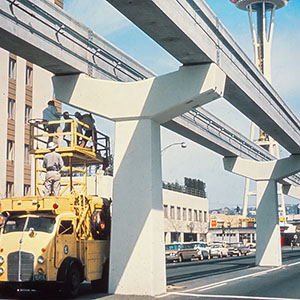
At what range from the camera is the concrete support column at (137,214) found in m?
17.8

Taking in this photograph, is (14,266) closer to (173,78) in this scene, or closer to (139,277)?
(139,277)

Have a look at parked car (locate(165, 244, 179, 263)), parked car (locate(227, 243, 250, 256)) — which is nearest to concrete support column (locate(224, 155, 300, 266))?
Answer: parked car (locate(165, 244, 179, 263))

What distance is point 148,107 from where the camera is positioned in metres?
18.6

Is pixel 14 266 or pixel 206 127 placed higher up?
pixel 206 127

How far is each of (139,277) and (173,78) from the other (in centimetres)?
657

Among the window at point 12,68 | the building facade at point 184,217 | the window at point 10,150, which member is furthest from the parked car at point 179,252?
the building facade at point 184,217

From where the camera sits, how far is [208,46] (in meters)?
18.3

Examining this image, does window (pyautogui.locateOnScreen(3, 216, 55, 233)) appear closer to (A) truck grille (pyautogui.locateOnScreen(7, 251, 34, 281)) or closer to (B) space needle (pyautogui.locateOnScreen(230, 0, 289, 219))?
(A) truck grille (pyautogui.locateOnScreen(7, 251, 34, 281))

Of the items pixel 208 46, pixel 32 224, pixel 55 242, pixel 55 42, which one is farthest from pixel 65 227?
pixel 208 46

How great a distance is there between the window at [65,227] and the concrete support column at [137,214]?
1.60m

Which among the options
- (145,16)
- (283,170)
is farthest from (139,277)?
(283,170)

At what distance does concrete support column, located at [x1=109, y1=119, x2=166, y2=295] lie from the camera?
58.5ft

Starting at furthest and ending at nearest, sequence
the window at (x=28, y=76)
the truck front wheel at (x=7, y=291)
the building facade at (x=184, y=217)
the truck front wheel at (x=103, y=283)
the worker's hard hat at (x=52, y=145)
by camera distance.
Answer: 1. the building facade at (x=184, y=217)
2. the window at (x=28, y=76)
3. the truck front wheel at (x=103, y=283)
4. the worker's hard hat at (x=52, y=145)
5. the truck front wheel at (x=7, y=291)

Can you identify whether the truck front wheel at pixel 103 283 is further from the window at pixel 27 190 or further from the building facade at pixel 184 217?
the building facade at pixel 184 217
